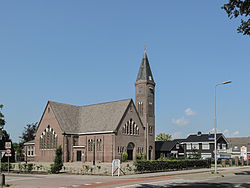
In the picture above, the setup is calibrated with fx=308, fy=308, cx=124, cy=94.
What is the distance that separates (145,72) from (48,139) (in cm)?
2481

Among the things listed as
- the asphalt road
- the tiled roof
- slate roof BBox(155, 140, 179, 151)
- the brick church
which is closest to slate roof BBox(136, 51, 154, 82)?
the brick church

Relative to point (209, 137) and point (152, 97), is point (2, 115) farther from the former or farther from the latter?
point (209, 137)

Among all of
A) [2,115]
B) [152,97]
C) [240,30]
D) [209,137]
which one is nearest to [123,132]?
[152,97]

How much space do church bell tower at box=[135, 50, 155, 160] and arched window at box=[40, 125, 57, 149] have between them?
18.2 metres

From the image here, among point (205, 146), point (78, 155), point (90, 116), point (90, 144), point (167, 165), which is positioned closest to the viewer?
point (167, 165)

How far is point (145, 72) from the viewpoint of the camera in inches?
2635

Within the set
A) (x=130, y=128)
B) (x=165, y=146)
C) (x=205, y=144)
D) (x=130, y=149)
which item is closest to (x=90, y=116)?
(x=130, y=128)

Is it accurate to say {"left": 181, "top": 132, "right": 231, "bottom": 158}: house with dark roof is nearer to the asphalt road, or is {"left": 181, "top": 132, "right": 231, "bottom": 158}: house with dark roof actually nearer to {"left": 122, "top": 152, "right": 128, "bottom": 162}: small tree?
{"left": 122, "top": 152, "right": 128, "bottom": 162}: small tree

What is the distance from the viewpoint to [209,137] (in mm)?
83125

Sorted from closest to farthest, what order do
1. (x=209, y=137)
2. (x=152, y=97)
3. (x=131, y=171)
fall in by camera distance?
(x=131, y=171) < (x=152, y=97) < (x=209, y=137)

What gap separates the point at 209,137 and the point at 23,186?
226ft

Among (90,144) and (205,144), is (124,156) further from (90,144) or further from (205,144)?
(205,144)

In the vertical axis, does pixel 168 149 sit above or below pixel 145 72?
below

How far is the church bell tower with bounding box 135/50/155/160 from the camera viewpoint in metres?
64.2
